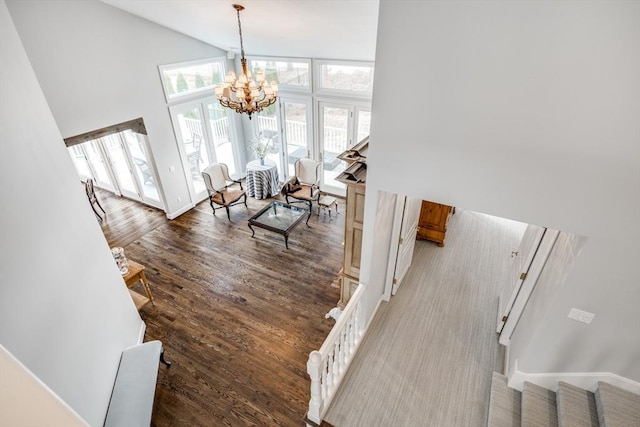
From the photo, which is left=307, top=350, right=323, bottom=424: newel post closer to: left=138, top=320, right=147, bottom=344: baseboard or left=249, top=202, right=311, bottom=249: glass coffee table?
left=138, top=320, right=147, bottom=344: baseboard

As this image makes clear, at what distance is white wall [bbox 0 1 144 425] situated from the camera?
2369mm

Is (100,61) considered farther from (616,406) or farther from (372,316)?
(616,406)

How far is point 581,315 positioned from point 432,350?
1521mm

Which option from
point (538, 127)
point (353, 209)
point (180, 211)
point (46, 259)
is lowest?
point (180, 211)

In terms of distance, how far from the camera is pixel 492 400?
10.1 ft

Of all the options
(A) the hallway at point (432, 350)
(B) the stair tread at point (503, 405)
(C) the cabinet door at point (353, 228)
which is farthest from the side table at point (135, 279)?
(B) the stair tread at point (503, 405)

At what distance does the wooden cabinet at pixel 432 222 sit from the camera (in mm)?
5121

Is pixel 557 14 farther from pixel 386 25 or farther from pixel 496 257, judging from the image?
pixel 496 257

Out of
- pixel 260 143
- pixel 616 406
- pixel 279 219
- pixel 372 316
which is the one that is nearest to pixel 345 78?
pixel 260 143

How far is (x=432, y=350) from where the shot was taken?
3.67m

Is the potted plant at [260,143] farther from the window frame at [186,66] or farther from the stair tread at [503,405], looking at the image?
the stair tread at [503,405]

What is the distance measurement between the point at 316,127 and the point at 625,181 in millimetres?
5749

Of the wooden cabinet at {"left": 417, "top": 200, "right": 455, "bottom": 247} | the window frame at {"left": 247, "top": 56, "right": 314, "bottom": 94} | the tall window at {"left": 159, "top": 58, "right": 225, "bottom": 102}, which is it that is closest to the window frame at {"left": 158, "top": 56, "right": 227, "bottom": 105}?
the tall window at {"left": 159, "top": 58, "right": 225, "bottom": 102}

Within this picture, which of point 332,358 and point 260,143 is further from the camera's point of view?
point 260,143
